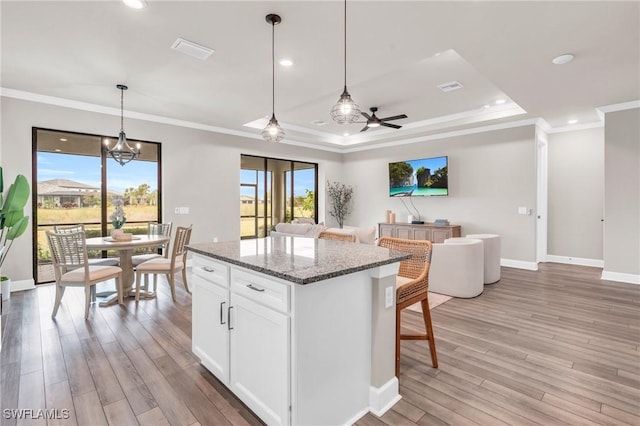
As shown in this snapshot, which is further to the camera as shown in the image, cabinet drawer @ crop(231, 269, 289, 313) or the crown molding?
the crown molding

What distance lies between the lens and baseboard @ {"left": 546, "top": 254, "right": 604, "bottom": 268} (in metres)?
6.20

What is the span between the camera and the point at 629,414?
6.41 feet

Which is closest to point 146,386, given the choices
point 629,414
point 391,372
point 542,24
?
point 391,372

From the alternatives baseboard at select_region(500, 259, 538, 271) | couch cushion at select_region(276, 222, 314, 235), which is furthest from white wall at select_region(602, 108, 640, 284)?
couch cushion at select_region(276, 222, 314, 235)

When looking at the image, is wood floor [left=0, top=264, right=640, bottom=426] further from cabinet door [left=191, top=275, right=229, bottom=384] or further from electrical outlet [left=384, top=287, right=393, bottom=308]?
electrical outlet [left=384, top=287, right=393, bottom=308]

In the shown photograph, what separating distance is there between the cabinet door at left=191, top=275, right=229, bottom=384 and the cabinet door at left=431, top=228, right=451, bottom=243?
5.41 m

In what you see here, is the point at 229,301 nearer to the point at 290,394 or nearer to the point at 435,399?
the point at 290,394

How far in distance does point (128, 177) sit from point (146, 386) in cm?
453

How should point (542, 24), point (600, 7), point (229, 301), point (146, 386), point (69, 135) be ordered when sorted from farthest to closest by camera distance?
point (69, 135) < point (542, 24) < point (600, 7) < point (146, 386) < point (229, 301)

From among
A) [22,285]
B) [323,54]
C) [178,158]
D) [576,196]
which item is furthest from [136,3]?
[576,196]

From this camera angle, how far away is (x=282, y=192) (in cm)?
910

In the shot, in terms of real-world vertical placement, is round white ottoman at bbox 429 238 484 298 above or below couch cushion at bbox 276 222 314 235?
→ below

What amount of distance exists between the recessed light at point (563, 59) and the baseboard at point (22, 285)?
7.35m

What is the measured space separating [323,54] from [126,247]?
127 inches
